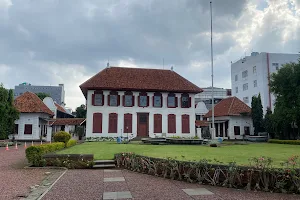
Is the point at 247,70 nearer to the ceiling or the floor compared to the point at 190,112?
nearer to the ceiling

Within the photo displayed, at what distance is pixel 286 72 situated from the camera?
28297 mm

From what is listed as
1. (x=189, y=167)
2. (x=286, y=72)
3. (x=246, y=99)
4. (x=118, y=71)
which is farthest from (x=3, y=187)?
(x=246, y=99)

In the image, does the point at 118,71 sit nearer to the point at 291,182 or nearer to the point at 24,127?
the point at 24,127

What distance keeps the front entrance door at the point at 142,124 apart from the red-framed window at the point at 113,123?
2.64 metres

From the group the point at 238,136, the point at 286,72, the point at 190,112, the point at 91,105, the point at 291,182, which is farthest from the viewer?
the point at 238,136

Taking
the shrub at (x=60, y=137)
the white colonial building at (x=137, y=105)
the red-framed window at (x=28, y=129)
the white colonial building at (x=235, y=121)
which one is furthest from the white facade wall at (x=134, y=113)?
the shrub at (x=60, y=137)

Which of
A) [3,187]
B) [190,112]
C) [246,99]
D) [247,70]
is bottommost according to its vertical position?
[3,187]

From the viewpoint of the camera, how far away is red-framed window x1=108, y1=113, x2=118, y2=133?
30.3m

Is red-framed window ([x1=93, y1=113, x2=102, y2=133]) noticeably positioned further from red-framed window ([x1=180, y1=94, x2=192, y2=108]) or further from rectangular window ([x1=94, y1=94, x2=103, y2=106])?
red-framed window ([x1=180, y1=94, x2=192, y2=108])

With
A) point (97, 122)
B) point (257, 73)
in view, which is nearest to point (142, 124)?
point (97, 122)

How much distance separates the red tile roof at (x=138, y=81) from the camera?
3028 cm

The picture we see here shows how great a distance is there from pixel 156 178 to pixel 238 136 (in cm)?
2875

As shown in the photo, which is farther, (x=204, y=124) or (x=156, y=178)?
(x=204, y=124)

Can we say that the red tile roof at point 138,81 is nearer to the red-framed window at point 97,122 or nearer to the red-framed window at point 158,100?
the red-framed window at point 158,100
